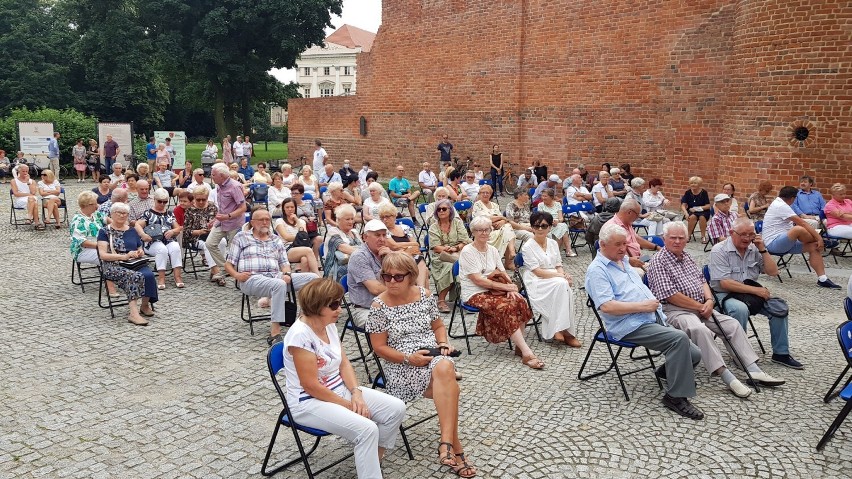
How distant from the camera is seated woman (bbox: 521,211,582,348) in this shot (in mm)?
6602

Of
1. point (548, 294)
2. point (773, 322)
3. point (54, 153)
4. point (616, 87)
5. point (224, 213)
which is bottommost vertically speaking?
point (773, 322)

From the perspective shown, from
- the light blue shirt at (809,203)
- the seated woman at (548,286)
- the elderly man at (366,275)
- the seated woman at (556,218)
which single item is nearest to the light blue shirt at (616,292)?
the seated woman at (548,286)

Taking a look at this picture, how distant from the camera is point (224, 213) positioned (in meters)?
8.95

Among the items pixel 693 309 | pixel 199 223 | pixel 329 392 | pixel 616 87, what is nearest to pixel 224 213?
pixel 199 223

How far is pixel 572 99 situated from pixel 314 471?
50.3ft

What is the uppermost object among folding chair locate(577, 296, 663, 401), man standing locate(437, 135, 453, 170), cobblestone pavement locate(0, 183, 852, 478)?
man standing locate(437, 135, 453, 170)

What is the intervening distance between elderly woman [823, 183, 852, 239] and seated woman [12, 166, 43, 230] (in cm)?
1513

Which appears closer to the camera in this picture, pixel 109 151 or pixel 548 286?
pixel 548 286

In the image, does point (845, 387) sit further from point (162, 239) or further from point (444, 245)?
point (162, 239)

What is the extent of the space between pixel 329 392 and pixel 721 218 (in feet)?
26.1

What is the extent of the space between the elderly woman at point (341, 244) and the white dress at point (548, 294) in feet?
6.87

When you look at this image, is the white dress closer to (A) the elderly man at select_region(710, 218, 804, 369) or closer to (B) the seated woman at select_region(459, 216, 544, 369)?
(B) the seated woman at select_region(459, 216, 544, 369)

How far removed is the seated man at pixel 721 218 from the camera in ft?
31.5

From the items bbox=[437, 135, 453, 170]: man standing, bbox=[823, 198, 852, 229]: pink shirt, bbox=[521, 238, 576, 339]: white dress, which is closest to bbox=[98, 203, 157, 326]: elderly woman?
bbox=[521, 238, 576, 339]: white dress
